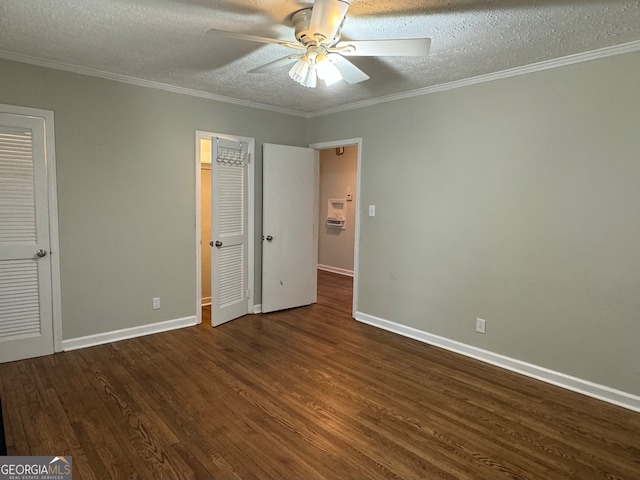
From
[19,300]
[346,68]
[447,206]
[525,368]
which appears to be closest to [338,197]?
[447,206]

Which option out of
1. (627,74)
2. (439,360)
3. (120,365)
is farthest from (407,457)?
(627,74)

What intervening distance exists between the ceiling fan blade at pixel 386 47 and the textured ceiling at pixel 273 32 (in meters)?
0.19

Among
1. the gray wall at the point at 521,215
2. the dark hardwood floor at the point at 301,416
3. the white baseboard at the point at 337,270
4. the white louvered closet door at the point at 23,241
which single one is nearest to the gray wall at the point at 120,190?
the white louvered closet door at the point at 23,241

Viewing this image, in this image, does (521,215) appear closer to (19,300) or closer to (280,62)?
(280,62)

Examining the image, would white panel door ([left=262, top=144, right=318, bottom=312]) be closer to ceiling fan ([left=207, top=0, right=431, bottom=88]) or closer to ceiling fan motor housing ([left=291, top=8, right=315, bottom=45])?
ceiling fan ([left=207, top=0, right=431, bottom=88])

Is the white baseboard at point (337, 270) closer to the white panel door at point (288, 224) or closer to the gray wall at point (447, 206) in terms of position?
the white panel door at point (288, 224)

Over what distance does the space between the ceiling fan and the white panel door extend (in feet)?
7.03

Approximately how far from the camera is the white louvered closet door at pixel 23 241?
316 centimetres

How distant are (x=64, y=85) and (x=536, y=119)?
3.92 m

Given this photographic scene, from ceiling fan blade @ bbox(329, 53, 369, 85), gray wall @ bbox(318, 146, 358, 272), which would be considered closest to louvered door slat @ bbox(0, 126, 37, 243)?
ceiling fan blade @ bbox(329, 53, 369, 85)

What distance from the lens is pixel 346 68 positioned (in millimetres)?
2512

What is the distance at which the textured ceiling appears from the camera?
7.13ft

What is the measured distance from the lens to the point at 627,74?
2.65m

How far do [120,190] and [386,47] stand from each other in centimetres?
279
